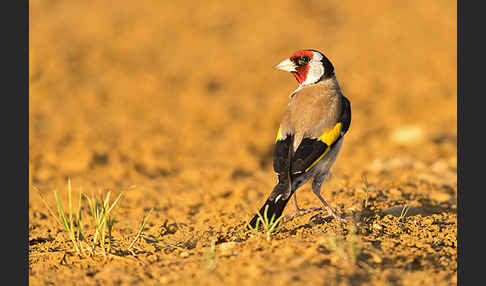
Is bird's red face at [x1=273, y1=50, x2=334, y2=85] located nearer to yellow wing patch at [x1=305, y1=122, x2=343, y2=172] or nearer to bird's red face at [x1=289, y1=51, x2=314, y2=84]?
bird's red face at [x1=289, y1=51, x2=314, y2=84]

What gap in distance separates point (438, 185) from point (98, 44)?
960cm

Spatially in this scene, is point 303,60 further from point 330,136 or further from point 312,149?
point 312,149

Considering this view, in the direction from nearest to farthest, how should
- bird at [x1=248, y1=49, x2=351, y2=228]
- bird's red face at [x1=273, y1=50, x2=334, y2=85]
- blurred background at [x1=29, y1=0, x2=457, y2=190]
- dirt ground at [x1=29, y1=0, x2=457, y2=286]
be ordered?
dirt ground at [x1=29, y1=0, x2=457, y2=286]
bird at [x1=248, y1=49, x2=351, y2=228]
bird's red face at [x1=273, y1=50, x2=334, y2=85]
blurred background at [x1=29, y1=0, x2=457, y2=190]

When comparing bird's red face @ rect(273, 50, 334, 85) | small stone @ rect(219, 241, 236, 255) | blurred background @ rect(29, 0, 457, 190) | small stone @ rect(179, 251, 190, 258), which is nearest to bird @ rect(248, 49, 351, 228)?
bird's red face @ rect(273, 50, 334, 85)

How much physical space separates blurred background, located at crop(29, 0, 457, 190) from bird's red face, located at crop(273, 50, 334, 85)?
2128 millimetres

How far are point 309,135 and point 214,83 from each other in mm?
7500

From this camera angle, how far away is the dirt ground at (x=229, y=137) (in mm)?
4000

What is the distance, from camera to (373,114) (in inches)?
429

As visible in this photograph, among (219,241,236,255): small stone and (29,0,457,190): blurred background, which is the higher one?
(29,0,457,190): blurred background

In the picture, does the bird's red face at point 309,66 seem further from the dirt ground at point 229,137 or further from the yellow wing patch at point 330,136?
the dirt ground at point 229,137

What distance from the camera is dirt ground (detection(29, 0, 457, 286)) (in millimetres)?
4000

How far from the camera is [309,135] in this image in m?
4.89

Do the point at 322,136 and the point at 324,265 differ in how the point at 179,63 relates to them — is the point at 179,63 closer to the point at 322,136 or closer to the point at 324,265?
the point at 322,136

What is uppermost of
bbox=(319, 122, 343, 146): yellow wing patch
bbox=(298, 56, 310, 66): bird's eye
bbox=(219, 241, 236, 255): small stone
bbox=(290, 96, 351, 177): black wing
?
bbox=(298, 56, 310, 66): bird's eye
